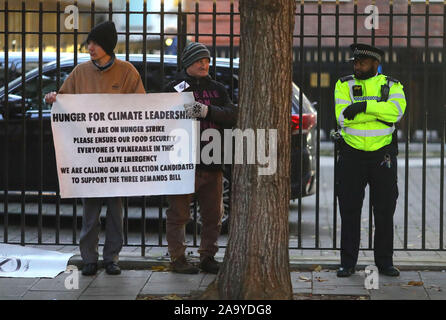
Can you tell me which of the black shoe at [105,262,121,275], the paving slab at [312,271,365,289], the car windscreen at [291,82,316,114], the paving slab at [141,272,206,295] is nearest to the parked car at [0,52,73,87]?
the car windscreen at [291,82,316,114]

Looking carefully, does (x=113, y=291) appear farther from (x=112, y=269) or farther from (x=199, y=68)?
(x=199, y=68)

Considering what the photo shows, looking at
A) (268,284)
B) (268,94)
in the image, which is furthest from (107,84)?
(268,284)

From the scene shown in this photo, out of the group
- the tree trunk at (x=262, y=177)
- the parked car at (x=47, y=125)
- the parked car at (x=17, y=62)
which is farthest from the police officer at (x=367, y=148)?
the parked car at (x=17, y=62)

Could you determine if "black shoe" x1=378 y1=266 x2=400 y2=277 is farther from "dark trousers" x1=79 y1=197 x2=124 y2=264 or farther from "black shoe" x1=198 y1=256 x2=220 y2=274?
"dark trousers" x1=79 y1=197 x2=124 y2=264

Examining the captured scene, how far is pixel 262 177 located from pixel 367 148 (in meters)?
1.56

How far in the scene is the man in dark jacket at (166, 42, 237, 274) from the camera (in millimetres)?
7242

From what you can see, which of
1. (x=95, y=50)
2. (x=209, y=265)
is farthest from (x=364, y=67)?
(x=95, y=50)

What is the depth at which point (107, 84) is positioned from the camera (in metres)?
7.25

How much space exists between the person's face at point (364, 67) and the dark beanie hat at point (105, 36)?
78.2 inches

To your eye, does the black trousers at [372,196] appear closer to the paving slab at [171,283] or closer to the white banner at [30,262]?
the paving slab at [171,283]

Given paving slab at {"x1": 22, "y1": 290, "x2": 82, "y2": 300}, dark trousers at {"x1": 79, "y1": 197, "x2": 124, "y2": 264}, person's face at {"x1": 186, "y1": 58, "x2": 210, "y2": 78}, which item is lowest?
paving slab at {"x1": 22, "y1": 290, "x2": 82, "y2": 300}

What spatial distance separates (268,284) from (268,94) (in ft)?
4.15

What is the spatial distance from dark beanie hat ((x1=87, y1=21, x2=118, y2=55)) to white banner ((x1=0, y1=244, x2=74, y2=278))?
181 centimetres

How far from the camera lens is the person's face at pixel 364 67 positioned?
713cm
